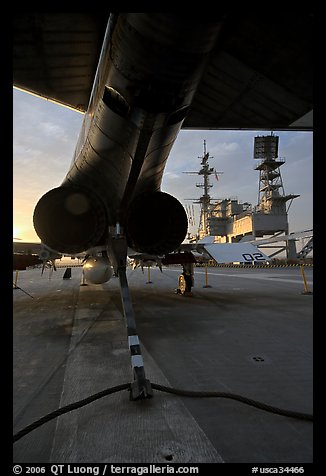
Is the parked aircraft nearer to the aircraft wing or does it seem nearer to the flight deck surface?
the aircraft wing

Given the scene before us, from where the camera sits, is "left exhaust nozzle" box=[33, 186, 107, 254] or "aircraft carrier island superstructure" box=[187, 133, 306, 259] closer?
"left exhaust nozzle" box=[33, 186, 107, 254]

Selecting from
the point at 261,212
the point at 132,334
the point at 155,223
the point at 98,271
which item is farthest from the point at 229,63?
the point at 261,212

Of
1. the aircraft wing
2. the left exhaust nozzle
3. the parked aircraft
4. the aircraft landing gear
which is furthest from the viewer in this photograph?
the left exhaust nozzle

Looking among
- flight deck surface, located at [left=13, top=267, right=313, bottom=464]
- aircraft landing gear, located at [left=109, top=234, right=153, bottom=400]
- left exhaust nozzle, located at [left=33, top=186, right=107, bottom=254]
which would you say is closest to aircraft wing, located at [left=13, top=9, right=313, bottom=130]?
left exhaust nozzle, located at [left=33, top=186, right=107, bottom=254]

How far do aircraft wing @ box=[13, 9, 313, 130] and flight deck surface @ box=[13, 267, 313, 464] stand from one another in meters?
4.16

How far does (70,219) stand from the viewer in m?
6.20

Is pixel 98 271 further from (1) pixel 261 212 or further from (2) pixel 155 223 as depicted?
(1) pixel 261 212

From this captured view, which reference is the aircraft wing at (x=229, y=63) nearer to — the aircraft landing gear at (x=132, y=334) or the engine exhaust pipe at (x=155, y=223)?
the engine exhaust pipe at (x=155, y=223)

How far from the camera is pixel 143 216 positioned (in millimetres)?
6477

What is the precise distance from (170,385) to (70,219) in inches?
157

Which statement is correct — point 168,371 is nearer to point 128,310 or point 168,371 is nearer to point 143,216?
point 128,310

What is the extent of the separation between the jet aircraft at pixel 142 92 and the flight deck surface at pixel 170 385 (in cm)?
90

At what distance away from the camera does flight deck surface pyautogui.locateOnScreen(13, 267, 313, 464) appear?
228 centimetres
